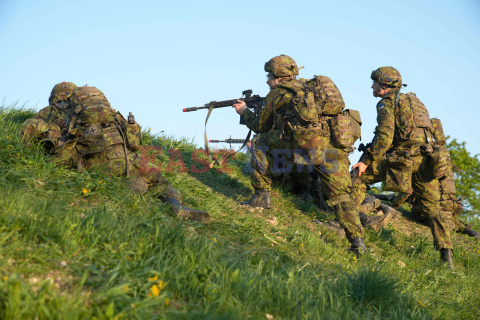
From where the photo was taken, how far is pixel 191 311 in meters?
2.93

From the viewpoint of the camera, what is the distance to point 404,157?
6.35 m

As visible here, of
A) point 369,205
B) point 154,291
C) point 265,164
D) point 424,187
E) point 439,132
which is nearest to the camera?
point 154,291

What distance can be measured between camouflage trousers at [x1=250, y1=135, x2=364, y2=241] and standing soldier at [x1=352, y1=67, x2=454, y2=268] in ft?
2.25

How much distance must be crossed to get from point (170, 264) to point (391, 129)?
14.0ft

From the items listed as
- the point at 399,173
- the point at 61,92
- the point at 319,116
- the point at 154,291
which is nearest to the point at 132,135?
the point at 61,92

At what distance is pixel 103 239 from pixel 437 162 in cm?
500

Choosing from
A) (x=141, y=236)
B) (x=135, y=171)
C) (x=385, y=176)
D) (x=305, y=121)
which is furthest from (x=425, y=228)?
(x=141, y=236)

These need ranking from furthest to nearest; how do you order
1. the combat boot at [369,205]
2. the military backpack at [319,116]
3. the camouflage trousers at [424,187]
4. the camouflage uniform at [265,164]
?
the combat boot at [369,205] → the camouflage uniform at [265,164] → the camouflage trousers at [424,187] → the military backpack at [319,116]

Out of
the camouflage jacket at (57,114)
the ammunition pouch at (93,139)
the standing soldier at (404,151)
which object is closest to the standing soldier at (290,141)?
the standing soldier at (404,151)

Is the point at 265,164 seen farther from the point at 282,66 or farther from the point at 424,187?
the point at 424,187

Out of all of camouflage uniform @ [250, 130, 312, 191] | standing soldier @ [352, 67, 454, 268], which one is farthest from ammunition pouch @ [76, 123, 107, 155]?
standing soldier @ [352, 67, 454, 268]

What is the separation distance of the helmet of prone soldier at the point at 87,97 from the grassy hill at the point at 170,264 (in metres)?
0.86

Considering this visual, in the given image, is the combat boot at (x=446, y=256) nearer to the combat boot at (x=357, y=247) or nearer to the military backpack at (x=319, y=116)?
the combat boot at (x=357, y=247)

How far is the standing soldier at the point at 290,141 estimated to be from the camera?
19.2 ft
